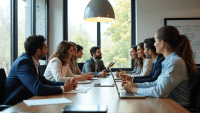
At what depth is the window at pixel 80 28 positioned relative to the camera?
217 inches

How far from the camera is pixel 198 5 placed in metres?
5.21

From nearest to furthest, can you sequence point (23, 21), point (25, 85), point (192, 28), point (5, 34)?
point (25, 85), point (5, 34), point (23, 21), point (192, 28)

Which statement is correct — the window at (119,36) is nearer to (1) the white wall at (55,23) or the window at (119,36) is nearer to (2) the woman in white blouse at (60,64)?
(1) the white wall at (55,23)

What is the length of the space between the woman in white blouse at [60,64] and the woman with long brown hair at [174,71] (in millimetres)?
1110

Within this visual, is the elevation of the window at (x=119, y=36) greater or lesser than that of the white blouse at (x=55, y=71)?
greater

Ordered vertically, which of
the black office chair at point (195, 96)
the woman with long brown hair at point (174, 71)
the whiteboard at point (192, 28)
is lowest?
the black office chair at point (195, 96)

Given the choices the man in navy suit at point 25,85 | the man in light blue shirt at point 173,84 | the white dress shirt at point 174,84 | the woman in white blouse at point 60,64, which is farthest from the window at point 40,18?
the white dress shirt at point 174,84

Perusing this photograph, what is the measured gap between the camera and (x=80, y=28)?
554 cm

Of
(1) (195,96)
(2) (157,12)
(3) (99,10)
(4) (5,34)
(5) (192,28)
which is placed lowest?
(1) (195,96)

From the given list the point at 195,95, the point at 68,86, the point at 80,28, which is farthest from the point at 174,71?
the point at 80,28

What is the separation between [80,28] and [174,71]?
4.16m

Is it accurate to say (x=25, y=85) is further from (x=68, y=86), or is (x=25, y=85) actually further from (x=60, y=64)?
(x=60, y=64)

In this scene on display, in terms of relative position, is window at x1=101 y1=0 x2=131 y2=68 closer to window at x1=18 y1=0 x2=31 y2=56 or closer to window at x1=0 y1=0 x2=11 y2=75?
window at x1=18 y1=0 x2=31 y2=56

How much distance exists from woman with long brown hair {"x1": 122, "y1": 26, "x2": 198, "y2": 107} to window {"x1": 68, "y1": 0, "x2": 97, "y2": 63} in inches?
143
